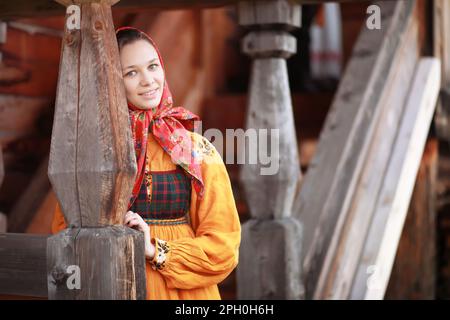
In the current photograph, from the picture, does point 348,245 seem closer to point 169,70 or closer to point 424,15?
point 424,15

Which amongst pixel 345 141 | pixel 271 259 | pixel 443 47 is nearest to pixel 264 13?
pixel 345 141

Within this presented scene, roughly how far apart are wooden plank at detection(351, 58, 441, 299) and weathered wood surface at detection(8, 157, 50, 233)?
6.22ft

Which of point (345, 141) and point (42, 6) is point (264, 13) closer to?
point (345, 141)

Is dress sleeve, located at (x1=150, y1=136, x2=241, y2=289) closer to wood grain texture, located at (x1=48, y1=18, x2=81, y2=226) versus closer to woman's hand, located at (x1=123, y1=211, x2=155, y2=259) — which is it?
woman's hand, located at (x1=123, y1=211, x2=155, y2=259)

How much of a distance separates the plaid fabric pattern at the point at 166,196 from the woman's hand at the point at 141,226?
0.03 meters

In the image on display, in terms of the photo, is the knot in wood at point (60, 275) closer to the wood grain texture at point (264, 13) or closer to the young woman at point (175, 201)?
the young woman at point (175, 201)

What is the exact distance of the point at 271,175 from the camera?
3998mm

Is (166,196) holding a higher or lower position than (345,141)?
lower

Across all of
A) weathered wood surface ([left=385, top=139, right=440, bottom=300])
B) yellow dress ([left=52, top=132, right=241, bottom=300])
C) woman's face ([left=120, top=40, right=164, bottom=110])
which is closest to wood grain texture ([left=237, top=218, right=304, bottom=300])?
yellow dress ([left=52, top=132, right=241, bottom=300])

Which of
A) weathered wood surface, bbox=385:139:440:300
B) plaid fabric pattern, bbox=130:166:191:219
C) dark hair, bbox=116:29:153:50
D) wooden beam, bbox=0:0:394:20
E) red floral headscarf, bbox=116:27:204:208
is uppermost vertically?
wooden beam, bbox=0:0:394:20

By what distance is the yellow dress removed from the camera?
240 cm

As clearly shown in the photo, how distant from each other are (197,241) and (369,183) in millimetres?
2347
